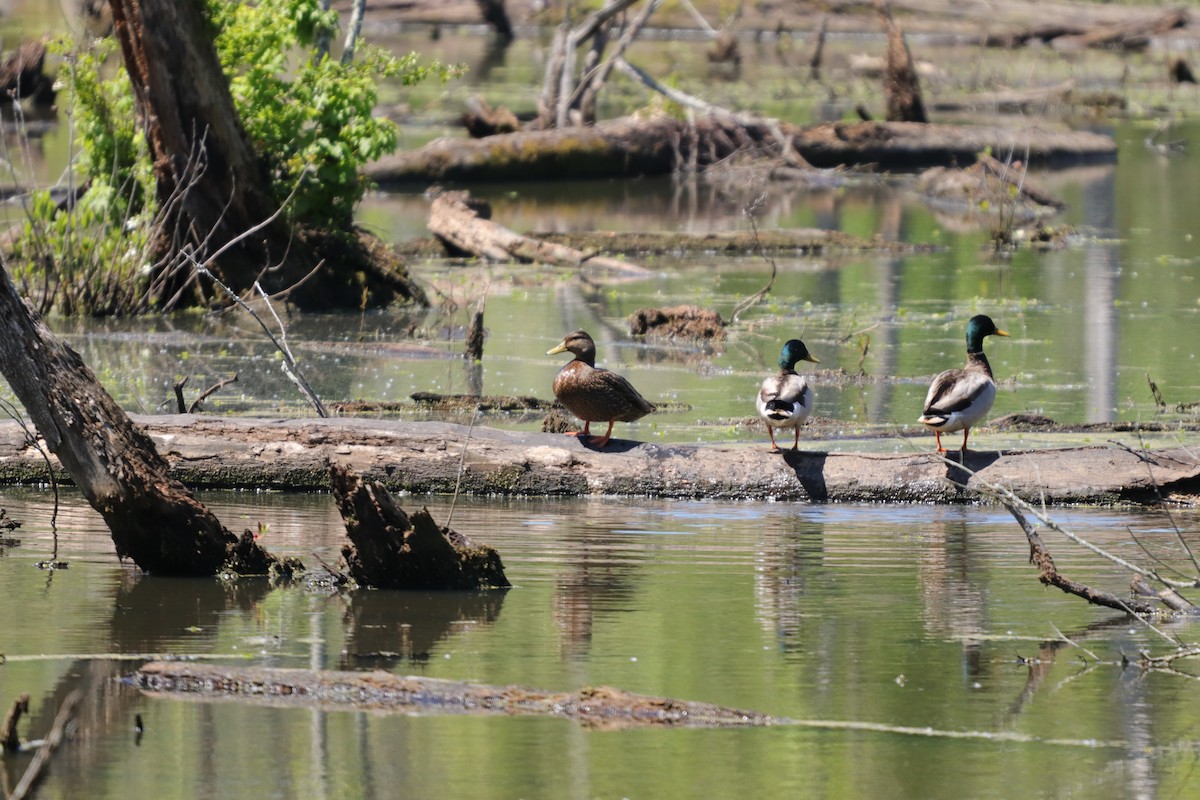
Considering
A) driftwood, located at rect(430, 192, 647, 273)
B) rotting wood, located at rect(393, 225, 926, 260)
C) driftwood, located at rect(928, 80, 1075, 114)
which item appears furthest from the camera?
driftwood, located at rect(928, 80, 1075, 114)

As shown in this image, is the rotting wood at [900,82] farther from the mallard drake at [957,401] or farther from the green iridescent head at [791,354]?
the mallard drake at [957,401]

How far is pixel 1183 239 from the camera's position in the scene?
2692cm

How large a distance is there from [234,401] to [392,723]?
26.1 feet

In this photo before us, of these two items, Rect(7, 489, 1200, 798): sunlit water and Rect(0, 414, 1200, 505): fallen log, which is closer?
Rect(7, 489, 1200, 798): sunlit water

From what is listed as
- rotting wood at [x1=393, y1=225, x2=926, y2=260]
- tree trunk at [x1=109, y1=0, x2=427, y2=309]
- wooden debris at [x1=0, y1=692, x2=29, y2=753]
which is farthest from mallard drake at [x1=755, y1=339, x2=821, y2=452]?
rotting wood at [x1=393, y1=225, x2=926, y2=260]

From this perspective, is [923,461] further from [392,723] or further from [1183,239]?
[1183,239]

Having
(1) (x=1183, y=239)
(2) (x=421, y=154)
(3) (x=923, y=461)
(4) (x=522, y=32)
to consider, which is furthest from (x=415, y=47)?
(3) (x=923, y=461)

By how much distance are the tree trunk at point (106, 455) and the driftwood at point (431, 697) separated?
194 centimetres

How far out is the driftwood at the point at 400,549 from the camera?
9.19 m

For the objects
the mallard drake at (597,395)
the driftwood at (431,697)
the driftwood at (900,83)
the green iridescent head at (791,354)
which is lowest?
the driftwood at (431,697)

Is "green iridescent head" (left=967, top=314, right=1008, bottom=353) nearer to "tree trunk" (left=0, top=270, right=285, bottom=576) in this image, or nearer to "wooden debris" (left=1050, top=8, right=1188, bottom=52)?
"tree trunk" (left=0, top=270, right=285, bottom=576)

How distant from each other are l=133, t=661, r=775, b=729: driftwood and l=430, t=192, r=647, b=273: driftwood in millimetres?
15760

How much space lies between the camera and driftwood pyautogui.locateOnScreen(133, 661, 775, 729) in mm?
7359

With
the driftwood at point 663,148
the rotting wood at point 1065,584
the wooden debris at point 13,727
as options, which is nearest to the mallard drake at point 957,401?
the rotting wood at point 1065,584
